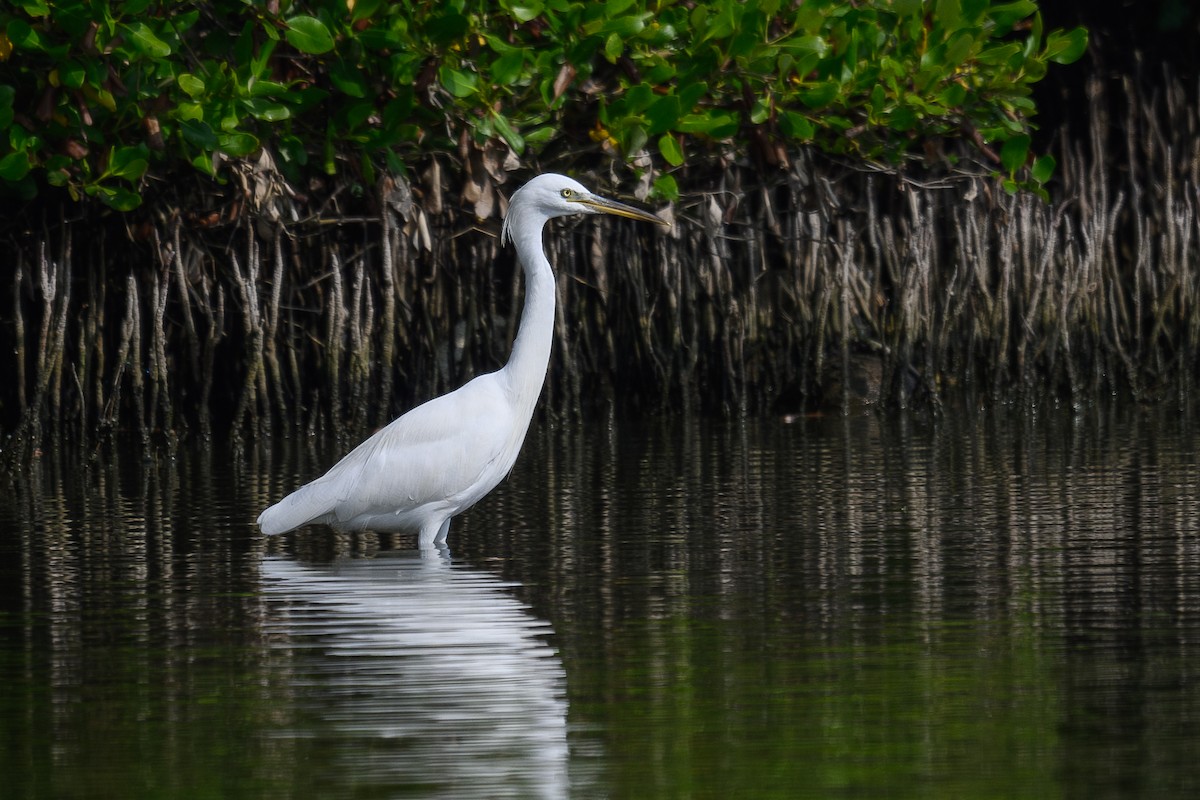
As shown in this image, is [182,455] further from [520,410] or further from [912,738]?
[912,738]

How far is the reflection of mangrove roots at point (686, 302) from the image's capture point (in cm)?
1068

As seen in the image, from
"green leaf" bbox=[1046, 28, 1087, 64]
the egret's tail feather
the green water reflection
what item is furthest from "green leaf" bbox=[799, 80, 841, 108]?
the egret's tail feather

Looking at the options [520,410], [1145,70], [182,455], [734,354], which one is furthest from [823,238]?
[520,410]

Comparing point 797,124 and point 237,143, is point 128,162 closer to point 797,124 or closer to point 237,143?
point 237,143

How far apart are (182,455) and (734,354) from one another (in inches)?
136

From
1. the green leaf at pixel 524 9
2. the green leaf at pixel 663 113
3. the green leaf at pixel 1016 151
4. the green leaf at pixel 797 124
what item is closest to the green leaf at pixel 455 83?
the green leaf at pixel 524 9

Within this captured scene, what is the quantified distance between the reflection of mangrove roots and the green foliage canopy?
921 millimetres

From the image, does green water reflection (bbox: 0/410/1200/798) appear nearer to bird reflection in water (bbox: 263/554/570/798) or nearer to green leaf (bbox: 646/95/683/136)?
bird reflection in water (bbox: 263/554/570/798)

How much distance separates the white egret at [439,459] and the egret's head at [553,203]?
221mm

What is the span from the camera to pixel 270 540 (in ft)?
23.0

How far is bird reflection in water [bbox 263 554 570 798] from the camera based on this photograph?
3.71 m

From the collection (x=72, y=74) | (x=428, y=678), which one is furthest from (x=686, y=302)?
(x=428, y=678)

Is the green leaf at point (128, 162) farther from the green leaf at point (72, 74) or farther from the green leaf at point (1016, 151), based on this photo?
the green leaf at point (1016, 151)

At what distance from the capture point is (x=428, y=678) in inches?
177
